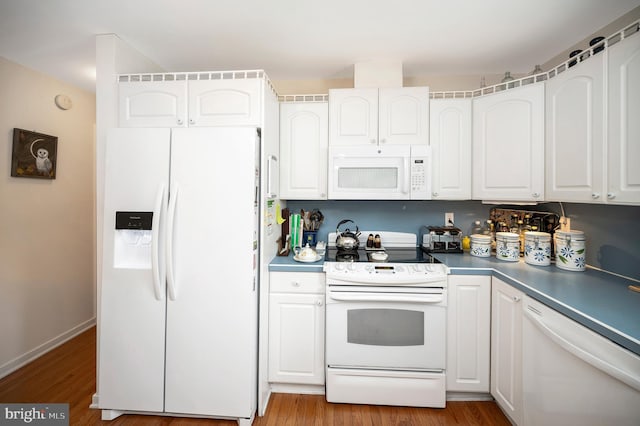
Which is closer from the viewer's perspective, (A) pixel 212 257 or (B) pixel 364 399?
(A) pixel 212 257

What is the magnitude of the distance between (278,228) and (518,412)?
190cm

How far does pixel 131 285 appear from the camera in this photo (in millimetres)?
1718

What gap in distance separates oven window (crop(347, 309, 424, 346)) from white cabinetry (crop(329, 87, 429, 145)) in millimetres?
1267

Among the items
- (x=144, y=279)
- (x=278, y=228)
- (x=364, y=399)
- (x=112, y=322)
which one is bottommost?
(x=364, y=399)

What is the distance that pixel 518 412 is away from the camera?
159 centimetres

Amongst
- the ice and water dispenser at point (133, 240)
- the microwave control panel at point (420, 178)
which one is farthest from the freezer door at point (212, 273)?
the microwave control panel at point (420, 178)

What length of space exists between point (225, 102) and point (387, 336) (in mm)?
1858

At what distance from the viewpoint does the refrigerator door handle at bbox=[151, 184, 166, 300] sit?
63.8 inches

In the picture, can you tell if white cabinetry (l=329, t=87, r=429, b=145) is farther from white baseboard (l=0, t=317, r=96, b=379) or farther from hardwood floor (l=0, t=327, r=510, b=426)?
white baseboard (l=0, t=317, r=96, b=379)

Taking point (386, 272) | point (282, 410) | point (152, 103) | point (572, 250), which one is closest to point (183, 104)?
point (152, 103)

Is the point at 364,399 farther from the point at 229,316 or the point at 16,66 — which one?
the point at 16,66

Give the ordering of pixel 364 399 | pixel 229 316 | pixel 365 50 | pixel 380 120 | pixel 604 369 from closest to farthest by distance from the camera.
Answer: pixel 604 369 < pixel 229 316 < pixel 364 399 < pixel 365 50 < pixel 380 120

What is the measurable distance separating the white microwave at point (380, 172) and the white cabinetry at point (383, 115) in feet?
0.32

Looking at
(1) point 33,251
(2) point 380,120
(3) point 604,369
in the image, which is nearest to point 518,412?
(3) point 604,369
